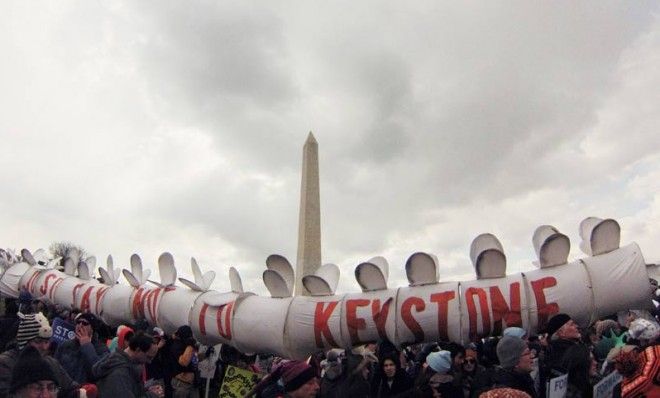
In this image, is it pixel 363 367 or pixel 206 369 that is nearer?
pixel 363 367

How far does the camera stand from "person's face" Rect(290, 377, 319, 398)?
2.69 metres

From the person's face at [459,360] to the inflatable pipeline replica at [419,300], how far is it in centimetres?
55

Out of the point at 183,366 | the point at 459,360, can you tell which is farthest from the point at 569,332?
the point at 183,366

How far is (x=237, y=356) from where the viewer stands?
804cm

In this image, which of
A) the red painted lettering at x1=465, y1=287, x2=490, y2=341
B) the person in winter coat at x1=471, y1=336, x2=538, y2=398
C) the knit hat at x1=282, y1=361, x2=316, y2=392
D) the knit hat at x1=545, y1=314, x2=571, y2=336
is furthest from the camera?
the red painted lettering at x1=465, y1=287, x2=490, y2=341

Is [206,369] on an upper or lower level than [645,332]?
lower

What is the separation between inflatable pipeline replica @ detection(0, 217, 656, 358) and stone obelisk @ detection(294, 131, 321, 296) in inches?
268

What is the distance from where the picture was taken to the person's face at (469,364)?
5285mm

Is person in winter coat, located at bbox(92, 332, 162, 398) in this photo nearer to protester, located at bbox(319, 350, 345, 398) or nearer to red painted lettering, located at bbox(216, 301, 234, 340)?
protester, located at bbox(319, 350, 345, 398)

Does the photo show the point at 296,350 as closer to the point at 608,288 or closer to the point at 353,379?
the point at 353,379

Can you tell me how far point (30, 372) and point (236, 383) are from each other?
3899 mm

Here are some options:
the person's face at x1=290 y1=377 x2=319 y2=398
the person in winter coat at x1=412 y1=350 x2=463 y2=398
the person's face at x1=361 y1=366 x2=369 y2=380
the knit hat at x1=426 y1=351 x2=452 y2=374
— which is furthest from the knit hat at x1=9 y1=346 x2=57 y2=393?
the person's face at x1=361 y1=366 x2=369 y2=380

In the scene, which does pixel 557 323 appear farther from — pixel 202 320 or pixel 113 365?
pixel 202 320

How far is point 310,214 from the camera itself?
624 inches
